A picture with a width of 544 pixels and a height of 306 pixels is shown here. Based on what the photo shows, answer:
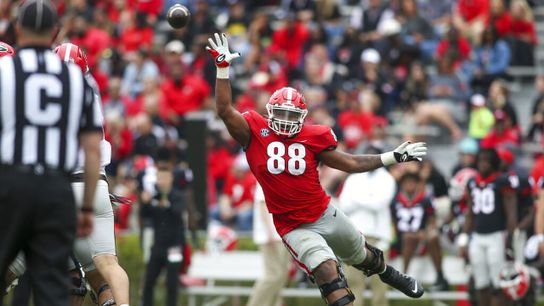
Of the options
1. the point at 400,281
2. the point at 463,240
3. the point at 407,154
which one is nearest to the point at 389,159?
the point at 407,154

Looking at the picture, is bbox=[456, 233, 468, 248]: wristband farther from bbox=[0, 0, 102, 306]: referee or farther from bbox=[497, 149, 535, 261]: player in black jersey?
bbox=[0, 0, 102, 306]: referee

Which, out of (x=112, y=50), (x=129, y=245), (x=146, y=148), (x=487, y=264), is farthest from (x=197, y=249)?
(x=112, y=50)

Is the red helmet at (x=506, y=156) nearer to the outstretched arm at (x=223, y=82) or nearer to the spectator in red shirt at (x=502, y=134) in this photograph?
the spectator in red shirt at (x=502, y=134)

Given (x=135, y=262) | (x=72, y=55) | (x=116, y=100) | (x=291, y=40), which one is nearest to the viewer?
(x=72, y=55)

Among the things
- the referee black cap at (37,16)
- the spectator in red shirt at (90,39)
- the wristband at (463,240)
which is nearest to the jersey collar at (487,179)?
the wristband at (463,240)

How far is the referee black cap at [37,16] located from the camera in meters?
6.13

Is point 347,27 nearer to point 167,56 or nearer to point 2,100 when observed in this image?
point 167,56

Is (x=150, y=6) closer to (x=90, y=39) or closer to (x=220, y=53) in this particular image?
(x=90, y=39)

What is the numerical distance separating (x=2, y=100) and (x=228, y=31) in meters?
13.5

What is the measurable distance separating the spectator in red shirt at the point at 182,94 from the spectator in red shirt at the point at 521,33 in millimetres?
4929

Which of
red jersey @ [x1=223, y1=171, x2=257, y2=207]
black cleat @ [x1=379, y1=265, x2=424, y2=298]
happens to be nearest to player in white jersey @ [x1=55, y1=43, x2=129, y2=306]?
black cleat @ [x1=379, y1=265, x2=424, y2=298]

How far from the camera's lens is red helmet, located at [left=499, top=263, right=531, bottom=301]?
12305mm

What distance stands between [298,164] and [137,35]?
36.7ft

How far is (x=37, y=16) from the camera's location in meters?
6.14
